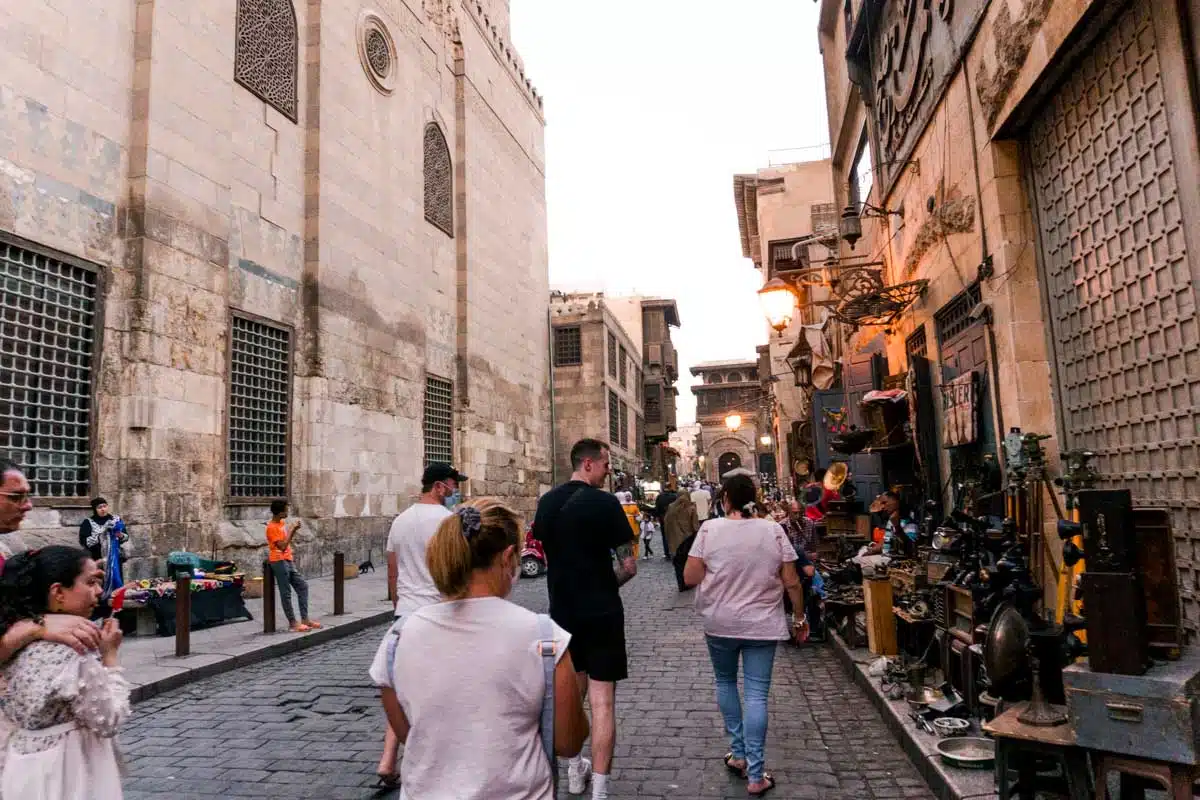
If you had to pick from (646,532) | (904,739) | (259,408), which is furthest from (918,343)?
(646,532)

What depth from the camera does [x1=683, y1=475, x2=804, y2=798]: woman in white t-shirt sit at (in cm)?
411

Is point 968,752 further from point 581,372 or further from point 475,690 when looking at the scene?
point 581,372

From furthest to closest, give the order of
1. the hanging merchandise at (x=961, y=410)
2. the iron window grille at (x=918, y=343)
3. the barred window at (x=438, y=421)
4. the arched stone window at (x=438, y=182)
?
the arched stone window at (x=438, y=182) → the barred window at (x=438, y=421) → the iron window grille at (x=918, y=343) → the hanging merchandise at (x=961, y=410)

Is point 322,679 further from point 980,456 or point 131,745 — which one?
point 980,456

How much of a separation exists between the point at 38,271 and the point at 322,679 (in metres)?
6.51

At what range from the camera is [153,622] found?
925cm

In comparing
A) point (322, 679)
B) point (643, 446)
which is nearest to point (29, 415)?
point (322, 679)

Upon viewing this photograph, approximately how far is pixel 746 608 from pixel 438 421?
1643cm

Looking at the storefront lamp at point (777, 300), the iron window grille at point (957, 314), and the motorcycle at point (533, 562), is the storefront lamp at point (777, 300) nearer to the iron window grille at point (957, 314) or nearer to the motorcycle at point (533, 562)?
the iron window grille at point (957, 314)

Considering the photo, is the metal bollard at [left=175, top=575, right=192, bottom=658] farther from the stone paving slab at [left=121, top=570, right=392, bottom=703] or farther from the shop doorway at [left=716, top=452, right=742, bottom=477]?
the shop doorway at [left=716, top=452, right=742, bottom=477]

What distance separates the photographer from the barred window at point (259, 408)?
12.7 meters

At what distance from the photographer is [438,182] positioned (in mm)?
20875

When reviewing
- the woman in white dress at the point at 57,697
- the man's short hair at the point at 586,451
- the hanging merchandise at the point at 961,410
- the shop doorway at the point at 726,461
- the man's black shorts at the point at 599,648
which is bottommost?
the man's black shorts at the point at 599,648

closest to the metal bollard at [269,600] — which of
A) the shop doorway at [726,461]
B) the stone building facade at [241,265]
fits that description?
the stone building facade at [241,265]
